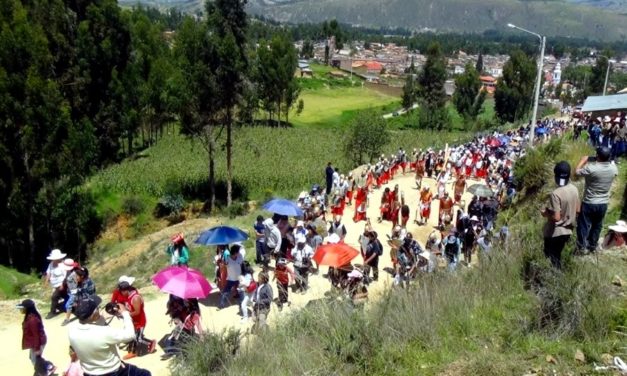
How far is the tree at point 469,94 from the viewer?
207ft

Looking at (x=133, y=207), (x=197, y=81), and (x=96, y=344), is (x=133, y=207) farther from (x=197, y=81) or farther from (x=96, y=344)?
(x=96, y=344)

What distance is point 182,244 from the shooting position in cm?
1225

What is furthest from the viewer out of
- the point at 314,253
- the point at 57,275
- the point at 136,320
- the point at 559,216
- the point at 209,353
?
the point at 314,253

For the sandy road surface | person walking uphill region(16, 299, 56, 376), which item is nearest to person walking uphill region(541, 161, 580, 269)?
the sandy road surface

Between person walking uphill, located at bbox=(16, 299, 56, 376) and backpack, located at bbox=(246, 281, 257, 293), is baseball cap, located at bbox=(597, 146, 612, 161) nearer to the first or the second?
backpack, located at bbox=(246, 281, 257, 293)

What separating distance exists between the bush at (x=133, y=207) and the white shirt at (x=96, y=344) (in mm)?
21976

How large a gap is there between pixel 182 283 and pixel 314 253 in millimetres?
3331

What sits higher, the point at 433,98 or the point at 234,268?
the point at 234,268

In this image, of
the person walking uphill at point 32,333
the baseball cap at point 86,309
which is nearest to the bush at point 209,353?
the baseball cap at point 86,309

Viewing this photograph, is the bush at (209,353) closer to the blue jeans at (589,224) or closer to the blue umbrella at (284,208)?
the blue jeans at (589,224)

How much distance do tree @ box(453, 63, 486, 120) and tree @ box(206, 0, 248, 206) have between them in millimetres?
43498

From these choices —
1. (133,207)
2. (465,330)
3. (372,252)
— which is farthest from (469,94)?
(465,330)

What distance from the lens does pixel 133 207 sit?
27141 mm

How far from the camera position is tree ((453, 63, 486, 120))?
63197mm
